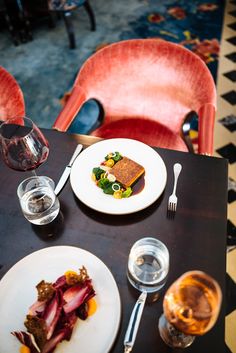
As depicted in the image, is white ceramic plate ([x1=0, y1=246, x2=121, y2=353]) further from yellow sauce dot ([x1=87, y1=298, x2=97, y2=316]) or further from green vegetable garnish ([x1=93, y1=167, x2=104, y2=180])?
green vegetable garnish ([x1=93, y1=167, x2=104, y2=180])

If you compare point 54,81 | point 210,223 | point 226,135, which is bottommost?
point 226,135

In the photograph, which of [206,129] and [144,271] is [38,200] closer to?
[144,271]

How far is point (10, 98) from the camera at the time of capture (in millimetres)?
1267

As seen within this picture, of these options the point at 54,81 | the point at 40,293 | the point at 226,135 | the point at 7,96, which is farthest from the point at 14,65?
the point at 40,293

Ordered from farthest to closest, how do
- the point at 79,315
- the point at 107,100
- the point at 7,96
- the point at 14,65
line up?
the point at 14,65, the point at 107,100, the point at 7,96, the point at 79,315

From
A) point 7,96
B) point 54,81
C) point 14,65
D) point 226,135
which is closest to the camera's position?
point 7,96

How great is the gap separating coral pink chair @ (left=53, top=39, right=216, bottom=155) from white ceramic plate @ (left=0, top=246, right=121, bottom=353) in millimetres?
658

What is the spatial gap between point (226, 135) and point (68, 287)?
175cm

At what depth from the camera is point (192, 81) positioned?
128cm

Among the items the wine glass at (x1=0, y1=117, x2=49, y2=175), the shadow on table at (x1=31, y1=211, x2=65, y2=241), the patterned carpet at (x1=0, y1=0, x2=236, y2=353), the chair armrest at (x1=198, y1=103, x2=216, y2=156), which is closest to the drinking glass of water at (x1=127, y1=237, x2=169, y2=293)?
the shadow on table at (x1=31, y1=211, x2=65, y2=241)

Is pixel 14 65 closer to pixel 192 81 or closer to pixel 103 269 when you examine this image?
pixel 192 81

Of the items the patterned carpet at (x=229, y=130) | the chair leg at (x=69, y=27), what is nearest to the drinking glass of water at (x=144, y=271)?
the patterned carpet at (x=229, y=130)

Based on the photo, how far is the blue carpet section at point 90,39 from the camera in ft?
8.09

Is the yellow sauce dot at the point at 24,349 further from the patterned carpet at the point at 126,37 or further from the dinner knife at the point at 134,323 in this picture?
the patterned carpet at the point at 126,37
